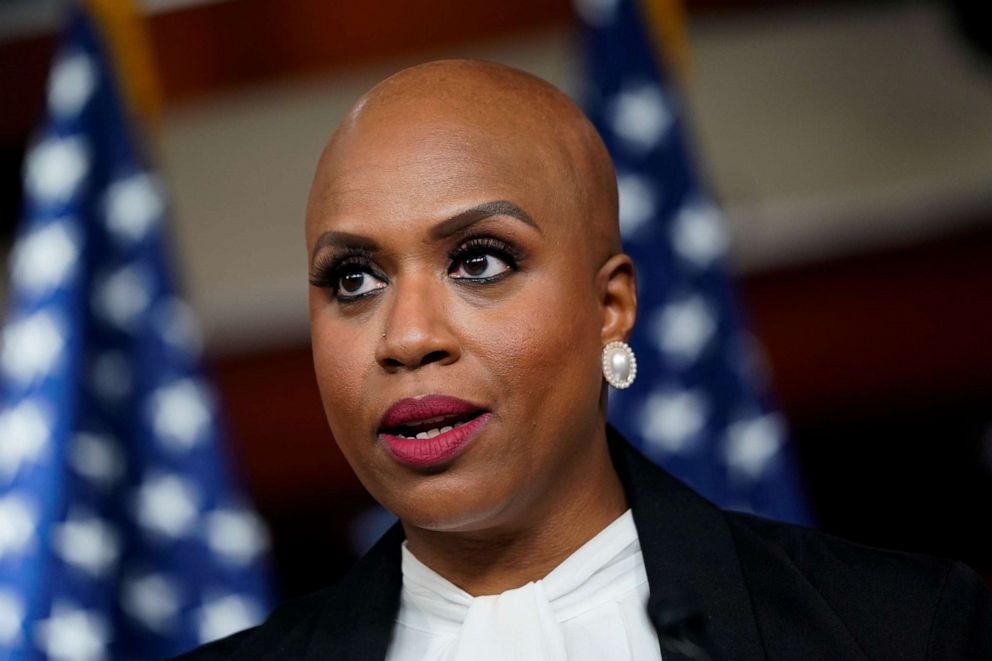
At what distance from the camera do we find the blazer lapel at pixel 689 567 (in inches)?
55.4

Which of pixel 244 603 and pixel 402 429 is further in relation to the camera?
pixel 244 603

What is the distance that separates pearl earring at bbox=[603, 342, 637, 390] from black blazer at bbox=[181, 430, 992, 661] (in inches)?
5.2

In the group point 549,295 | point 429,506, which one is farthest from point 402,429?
point 549,295

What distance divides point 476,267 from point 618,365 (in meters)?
0.22

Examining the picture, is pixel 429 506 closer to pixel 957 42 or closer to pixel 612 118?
pixel 612 118

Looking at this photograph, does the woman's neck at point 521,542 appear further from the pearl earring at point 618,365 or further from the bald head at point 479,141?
the bald head at point 479,141

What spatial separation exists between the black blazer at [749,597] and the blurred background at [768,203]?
111 inches

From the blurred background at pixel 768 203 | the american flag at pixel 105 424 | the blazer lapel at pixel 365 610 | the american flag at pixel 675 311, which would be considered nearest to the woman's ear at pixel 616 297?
the blazer lapel at pixel 365 610

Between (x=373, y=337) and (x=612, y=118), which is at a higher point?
(x=612, y=118)

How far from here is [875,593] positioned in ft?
4.93

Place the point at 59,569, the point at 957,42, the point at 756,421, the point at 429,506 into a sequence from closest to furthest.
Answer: the point at 429,506, the point at 59,569, the point at 756,421, the point at 957,42

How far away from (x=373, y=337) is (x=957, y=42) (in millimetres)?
3605

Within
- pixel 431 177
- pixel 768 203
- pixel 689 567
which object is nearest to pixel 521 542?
pixel 689 567

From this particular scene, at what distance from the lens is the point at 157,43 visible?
15.3 ft
